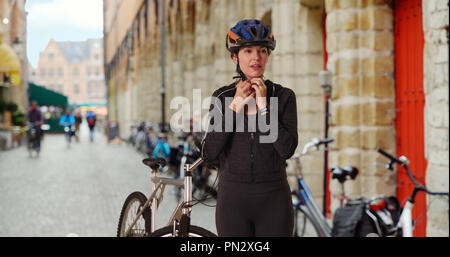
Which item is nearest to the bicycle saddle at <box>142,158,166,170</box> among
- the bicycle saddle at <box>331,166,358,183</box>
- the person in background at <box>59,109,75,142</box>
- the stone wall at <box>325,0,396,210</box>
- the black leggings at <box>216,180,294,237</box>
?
the black leggings at <box>216,180,294,237</box>

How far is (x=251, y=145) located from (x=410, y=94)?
13.8ft

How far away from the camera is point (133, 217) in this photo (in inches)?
81.7

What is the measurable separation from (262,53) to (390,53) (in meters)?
4.63

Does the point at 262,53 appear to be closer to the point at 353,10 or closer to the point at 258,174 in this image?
the point at 258,174

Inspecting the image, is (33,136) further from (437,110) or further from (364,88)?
(437,110)

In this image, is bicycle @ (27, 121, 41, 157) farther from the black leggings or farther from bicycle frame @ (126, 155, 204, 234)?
the black leggings

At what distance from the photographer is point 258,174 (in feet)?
5.42

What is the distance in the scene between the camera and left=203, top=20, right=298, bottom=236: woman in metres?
1.49

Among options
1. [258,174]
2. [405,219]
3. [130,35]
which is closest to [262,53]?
[258,174]

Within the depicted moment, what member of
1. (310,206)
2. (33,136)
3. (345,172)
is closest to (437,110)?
(345,172)

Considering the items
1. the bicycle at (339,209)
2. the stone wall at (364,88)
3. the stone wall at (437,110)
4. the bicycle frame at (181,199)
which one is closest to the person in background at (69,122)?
the stone wall at (364,88)

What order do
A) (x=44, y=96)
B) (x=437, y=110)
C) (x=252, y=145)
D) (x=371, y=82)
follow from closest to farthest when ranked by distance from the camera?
(x=252, y=145) < (x=437, y=110) < (x=371, y=82) < (x=44, y=96)

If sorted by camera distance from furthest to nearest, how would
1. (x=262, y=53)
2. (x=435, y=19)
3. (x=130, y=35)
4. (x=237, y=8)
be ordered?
(x=130, y=35) → (x=237, y=8) → (x=435, y=19) → (x=262, y=53)

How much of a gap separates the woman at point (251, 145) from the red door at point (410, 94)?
3481 millimetres
